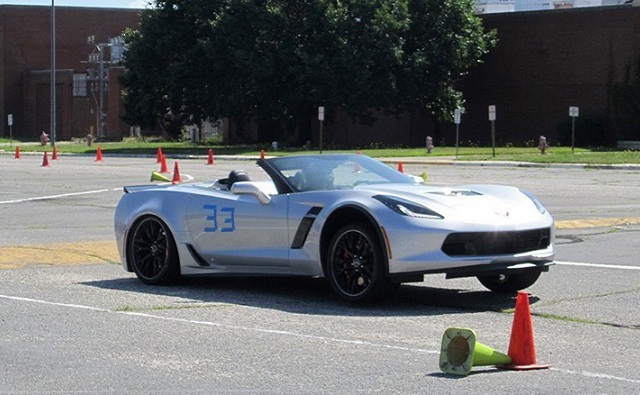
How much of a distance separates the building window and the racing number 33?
79.4 meters

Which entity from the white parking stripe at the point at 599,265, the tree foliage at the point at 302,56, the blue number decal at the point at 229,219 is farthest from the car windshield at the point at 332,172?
the tree foliage at the point at 302,56

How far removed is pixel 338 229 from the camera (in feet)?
A: 36.7

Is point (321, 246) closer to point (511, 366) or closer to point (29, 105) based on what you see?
point (511, 366)

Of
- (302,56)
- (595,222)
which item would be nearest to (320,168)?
(595,222)

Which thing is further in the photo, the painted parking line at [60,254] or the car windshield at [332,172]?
the painted parking line at [60,254]

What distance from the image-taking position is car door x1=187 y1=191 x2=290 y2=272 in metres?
11.7

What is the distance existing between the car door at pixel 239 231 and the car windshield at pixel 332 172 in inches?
12.0

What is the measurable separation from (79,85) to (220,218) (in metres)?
80.2

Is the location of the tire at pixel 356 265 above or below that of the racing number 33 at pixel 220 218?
below

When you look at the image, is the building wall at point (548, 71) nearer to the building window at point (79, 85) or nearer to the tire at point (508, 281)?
the building window at point (79, 85)

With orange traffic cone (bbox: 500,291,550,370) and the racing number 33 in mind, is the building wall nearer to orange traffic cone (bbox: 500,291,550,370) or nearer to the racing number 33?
the racing number 33

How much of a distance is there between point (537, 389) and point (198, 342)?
272 cm

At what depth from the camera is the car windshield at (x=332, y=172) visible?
38.7ft

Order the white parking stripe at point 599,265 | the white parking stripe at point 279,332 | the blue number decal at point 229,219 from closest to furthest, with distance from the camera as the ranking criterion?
the white parking stripe at point 279,332 < the blue number decal at point 229,219 < the white parking stripe at point 599,265
